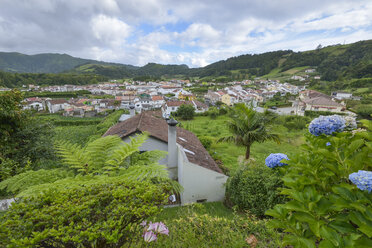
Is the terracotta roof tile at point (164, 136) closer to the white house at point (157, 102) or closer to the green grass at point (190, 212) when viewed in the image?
the green grass at point (190, 212)

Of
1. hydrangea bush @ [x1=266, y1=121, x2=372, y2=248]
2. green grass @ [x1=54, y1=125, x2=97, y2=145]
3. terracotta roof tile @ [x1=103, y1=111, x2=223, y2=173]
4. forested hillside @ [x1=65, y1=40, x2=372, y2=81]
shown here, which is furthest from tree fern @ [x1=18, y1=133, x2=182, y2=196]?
forested hillside @ [x1=65, y1=40, x2=372, y2=81]

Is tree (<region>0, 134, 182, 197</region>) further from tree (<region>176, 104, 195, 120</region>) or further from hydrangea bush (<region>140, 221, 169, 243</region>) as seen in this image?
tree (<region>176, 104, 195, 120</region>)

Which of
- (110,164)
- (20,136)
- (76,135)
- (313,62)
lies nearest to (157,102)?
(76,135)

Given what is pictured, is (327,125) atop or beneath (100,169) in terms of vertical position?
atop

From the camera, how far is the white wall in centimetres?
711

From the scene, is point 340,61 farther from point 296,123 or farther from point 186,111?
point 186,111

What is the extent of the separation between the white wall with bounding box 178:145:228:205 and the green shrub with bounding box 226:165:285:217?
1.18 meters

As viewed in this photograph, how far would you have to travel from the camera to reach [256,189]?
5348mm

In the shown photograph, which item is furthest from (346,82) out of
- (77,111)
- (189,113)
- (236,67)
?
(77,111)

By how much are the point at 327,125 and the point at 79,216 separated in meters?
2.75

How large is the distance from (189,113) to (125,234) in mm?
34666

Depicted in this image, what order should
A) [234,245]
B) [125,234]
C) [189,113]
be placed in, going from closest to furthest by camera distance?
[125,234], [234,245], [189,113]

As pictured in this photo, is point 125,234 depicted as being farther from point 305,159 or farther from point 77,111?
point 77,111

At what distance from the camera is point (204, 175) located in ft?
23.7
